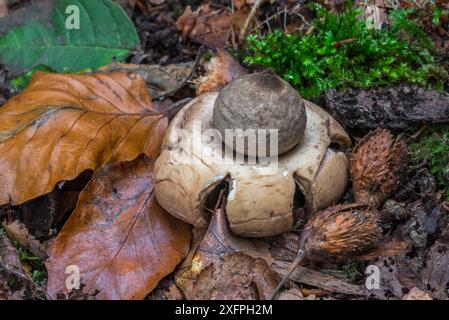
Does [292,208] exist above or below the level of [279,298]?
above

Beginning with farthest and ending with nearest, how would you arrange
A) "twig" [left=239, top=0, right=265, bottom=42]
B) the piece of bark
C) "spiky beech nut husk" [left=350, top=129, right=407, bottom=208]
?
"twig" [left=239, top=0, right=265, bottom=42] < the piece of bark < "spiky beech nut husk" [left=350, top=129, right=407, bottom=208]

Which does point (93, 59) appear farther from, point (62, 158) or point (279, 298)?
point (279, 298)

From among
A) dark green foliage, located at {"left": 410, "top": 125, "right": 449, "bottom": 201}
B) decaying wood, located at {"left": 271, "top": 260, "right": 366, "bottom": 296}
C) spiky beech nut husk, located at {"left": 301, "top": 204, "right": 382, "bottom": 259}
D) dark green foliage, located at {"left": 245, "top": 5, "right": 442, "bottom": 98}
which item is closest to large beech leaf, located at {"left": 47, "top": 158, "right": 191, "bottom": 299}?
decaying wood, located at {"left": 271, "top": 260, "right": 366, "bottom": 296}

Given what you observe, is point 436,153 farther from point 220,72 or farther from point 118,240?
point 118,240

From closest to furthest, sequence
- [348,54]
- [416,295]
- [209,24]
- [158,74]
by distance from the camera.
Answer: [416,295] < [348,54] < [158,74] < [209,24]

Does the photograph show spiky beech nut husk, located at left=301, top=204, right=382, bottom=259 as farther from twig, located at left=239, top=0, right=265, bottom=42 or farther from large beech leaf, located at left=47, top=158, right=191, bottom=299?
twig, located at left=239, top=0, right=265, bottom=42

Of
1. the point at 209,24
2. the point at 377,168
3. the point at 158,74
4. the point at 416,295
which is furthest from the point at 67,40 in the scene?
the point at 416,295

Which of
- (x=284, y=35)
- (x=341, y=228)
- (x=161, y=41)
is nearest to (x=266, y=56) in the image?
(x=284, y=35)
